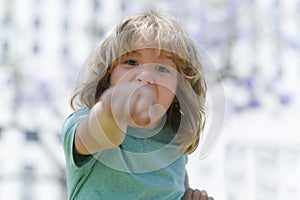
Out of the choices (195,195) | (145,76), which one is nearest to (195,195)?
(195,195)

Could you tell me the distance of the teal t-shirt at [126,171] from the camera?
57cm

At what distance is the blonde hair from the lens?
0.56 meters

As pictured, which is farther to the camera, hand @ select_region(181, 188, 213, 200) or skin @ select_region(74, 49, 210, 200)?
hand @ select_region(181, 188, 213, 200)

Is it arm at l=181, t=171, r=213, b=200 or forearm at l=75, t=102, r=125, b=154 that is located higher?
forearm at l=75, t=102, r=125, b=154

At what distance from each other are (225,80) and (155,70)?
6.29ft

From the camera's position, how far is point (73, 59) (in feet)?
8.82

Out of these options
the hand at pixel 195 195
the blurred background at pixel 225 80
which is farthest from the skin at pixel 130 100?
the blurred background at pixel 225 80

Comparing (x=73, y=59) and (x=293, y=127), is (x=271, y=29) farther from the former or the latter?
(x=73, y=59)

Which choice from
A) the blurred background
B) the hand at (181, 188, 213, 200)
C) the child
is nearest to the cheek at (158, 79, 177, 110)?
the child

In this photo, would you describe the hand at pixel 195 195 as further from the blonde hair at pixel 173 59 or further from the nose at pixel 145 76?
the nose at pixel 145 76

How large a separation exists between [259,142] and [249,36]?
Answer: 1.83ft

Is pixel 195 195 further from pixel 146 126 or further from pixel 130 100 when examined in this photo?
pixel 130 100

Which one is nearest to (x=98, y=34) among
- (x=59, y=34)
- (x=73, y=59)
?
(x=73, y=59)

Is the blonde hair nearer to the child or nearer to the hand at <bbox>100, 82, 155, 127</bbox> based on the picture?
the child
